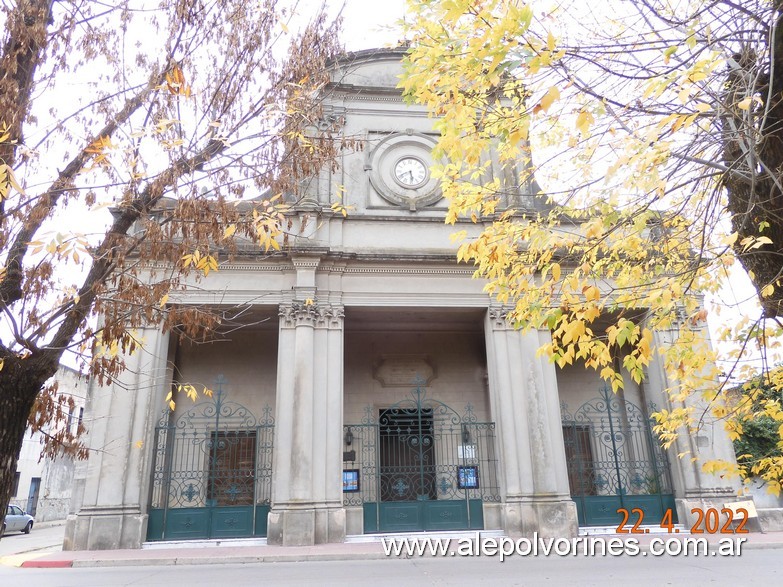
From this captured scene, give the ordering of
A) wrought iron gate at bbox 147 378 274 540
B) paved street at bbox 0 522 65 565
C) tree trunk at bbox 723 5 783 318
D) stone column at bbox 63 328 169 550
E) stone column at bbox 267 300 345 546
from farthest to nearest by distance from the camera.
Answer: paved street at bbox 0 522 65 565, wrought iron gate at bbox 147 378 274 540, stone column at bbox 267 300 345 546, stone column at bbox 63 328 169 550, tree trunk at bbox 723 5 783 318

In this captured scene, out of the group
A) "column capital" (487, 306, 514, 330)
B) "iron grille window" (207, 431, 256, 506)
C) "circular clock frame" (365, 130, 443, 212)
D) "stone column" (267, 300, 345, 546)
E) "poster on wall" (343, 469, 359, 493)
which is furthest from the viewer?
"circular clock frame" (365, 130, 443, 212)

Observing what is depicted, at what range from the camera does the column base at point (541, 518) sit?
42.0 ft

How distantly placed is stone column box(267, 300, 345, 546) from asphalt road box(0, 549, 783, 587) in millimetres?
1715

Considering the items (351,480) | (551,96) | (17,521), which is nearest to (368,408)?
(351,480)

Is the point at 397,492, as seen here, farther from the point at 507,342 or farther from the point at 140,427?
the point at 140,427

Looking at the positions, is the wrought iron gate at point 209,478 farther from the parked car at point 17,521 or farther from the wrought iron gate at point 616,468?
the parked car at point 17,521

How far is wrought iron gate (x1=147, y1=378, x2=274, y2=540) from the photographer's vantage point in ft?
43.0

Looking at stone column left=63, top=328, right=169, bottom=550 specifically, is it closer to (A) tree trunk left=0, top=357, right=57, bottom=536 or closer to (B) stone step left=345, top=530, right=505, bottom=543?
(B) stone step left=345, top=530, right=505, bottom=543

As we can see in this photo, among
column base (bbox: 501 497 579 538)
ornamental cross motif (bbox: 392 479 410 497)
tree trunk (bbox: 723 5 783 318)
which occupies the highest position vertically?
tree trunk (bbox: 723 5 783 318)

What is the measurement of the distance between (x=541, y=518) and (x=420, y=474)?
325 centimetres

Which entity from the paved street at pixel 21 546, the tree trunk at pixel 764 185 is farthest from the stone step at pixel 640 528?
the paved street at pixel 21 546

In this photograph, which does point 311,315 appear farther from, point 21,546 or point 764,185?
point 21,546

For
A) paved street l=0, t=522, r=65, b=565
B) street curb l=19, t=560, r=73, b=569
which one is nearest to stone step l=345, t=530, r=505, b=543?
street curb l=19, t=560, r=73, b=569

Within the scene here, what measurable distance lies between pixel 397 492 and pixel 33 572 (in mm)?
8257
